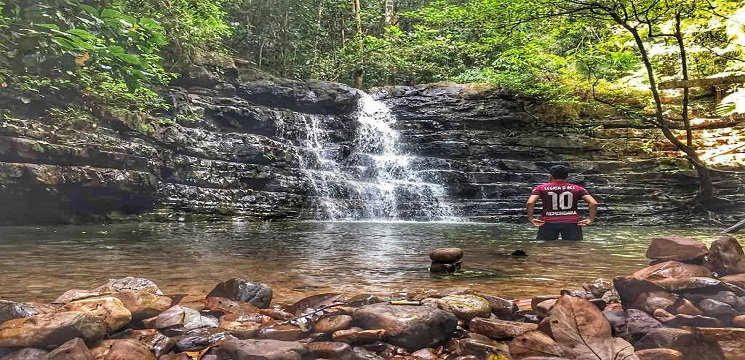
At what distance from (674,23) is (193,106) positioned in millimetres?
14441

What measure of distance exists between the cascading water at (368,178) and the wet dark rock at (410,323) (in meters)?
12.8

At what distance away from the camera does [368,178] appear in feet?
56.5

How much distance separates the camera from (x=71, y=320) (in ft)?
→ 7.29

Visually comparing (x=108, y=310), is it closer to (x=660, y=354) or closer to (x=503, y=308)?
(x=503, y=308)

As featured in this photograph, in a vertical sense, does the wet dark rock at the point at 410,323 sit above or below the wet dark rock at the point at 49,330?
below

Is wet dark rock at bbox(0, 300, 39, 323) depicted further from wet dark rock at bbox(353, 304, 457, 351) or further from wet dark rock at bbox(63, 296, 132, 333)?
wet dark rock at bbox(353, 304, 457, 351)

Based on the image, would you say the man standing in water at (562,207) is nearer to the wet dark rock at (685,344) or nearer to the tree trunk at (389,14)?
the wet dark rock at (685,344)

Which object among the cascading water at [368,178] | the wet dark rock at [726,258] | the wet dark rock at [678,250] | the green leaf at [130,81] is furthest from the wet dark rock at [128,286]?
the cascading water at [368,178]

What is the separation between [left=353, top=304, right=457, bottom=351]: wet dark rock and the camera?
2434mm

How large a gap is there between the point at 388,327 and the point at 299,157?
1495cm

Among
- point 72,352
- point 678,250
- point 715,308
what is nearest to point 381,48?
point 678,250

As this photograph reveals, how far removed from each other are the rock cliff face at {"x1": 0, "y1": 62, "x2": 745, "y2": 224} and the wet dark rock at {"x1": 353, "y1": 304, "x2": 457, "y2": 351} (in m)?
11.7

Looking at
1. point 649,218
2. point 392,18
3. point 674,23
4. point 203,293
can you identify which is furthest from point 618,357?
point 392,18

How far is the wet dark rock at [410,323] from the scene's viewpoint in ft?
7.98
